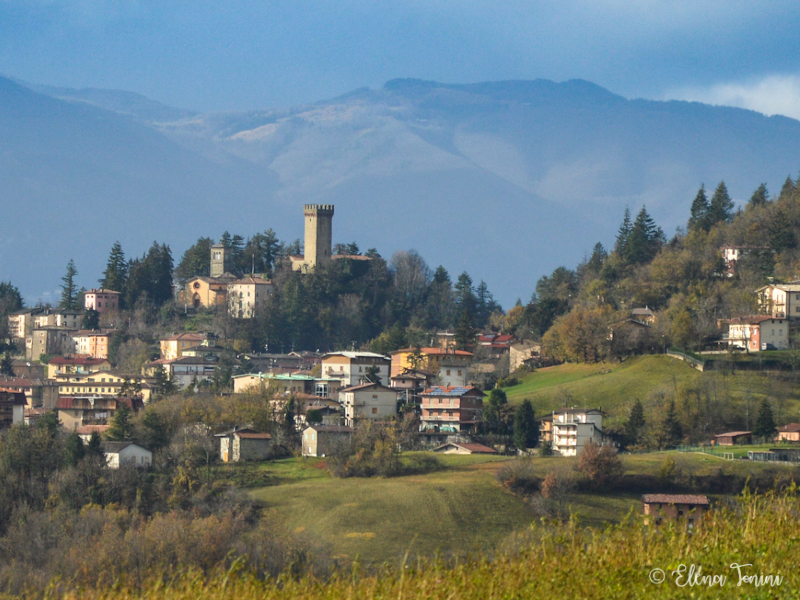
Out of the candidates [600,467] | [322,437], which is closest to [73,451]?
[322,437]

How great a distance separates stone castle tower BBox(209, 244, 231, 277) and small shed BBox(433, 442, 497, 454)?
1952 inches

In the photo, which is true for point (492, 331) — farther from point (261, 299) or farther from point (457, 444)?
point (457, 444)

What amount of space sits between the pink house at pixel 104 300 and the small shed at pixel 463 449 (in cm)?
4809

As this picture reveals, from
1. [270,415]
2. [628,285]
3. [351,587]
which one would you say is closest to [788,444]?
[270,415]

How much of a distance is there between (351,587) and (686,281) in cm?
7071

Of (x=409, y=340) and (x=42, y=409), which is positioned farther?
(x=409, y=340)

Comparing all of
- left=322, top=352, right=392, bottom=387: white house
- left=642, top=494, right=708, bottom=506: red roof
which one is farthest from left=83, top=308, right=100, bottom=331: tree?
left=642, top=494, right=708, bottom=506: red roof

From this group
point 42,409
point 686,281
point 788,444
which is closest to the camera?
point 788,444

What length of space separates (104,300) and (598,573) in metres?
90.2

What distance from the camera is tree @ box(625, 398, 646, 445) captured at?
55.3 m

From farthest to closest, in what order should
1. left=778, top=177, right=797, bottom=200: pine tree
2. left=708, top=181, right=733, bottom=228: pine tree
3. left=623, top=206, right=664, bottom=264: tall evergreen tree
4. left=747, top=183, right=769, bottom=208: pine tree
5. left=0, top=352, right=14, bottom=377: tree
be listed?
1. left=747, top=183, right=769, bottom=208: pine tree
2. left=708, top=181, right=733, bottom=228: pine tree
3. left=778, top=177, right=797, bottom=200: pine tree
4. left=623, top=206, right=664, bottom=264: tall evergreen tree
5. left=0, top=352, right=14, bottom=377: tree

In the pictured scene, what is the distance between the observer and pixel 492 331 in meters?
91.9

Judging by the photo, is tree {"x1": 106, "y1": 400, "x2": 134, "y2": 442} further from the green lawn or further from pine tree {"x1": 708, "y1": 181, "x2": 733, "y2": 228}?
pine tree {"x1": 708, "y1": 181, "x2": 733, "y2": 228}

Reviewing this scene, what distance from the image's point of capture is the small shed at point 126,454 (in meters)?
51.4
